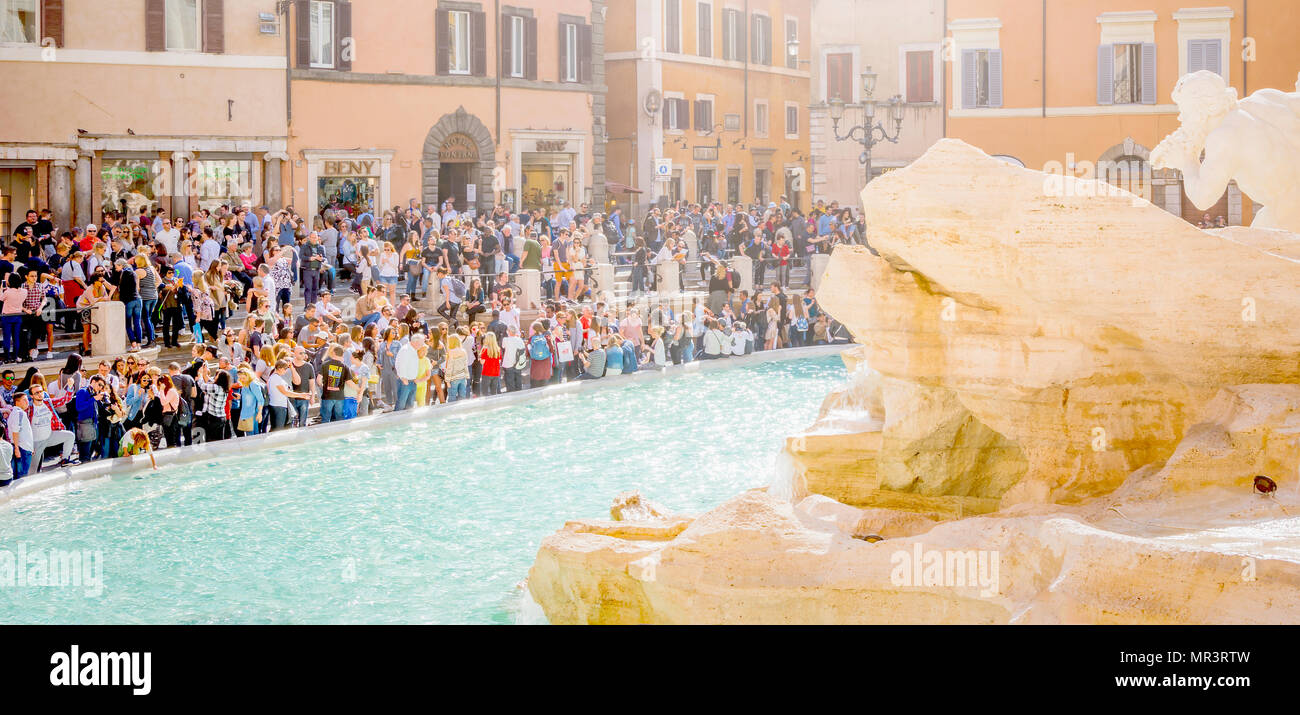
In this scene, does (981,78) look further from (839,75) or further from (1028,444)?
(1028,444)

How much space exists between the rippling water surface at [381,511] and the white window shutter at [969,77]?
61.9 ft

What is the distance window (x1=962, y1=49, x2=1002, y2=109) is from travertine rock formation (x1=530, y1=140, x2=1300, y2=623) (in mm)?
25504

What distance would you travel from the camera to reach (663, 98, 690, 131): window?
39.0 metres

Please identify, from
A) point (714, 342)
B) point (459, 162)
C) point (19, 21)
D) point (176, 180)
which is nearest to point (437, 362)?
point (714, 342)

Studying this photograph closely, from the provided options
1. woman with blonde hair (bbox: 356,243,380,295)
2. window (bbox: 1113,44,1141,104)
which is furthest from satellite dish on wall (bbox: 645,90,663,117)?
woman with blonde hair (bbox: 356,243,380,295)

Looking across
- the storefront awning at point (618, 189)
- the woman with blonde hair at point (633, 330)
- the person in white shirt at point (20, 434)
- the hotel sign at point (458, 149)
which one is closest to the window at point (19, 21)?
the hotel sign at point (458, 149)

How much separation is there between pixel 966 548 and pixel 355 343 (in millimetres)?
10029

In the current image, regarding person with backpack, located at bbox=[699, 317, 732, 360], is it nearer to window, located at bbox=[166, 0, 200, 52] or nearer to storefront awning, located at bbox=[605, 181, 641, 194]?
window, located at bbox=[166, 0, 200, 52]

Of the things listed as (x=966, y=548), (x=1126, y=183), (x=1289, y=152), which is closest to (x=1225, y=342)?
(x=966, y=548)

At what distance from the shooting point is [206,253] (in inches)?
758

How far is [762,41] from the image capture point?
42.9 meters

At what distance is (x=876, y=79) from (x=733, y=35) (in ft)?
24.5
